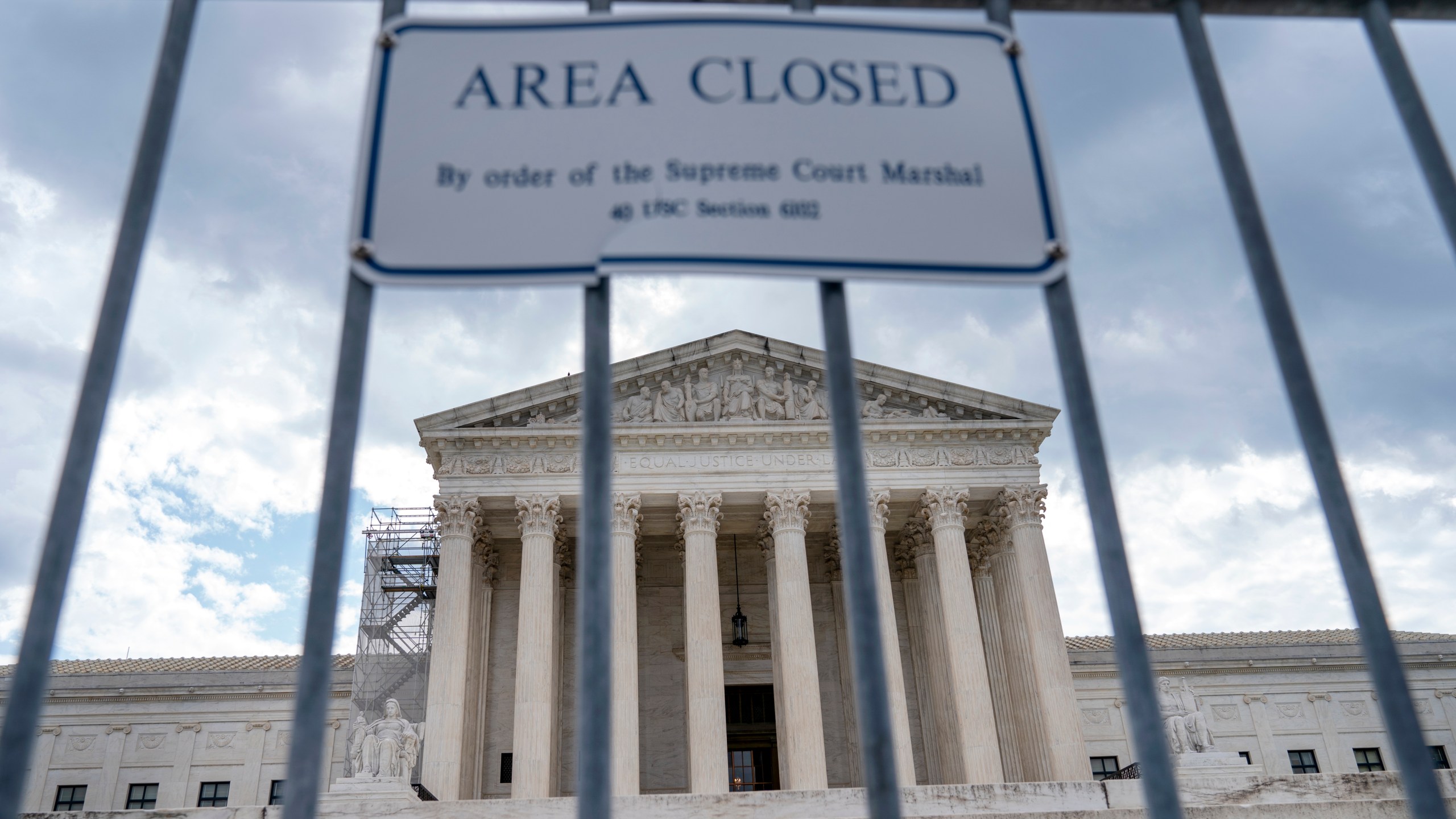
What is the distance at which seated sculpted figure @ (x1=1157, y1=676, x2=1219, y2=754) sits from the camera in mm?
24234

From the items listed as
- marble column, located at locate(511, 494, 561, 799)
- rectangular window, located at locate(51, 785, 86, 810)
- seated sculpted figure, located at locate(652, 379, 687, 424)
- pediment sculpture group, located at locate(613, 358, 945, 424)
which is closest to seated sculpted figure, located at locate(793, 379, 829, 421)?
pediment sculpture group, located at locate(613, 358, 945, 424)

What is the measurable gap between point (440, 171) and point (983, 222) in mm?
2262

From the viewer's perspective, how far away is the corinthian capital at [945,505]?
32.4 meters

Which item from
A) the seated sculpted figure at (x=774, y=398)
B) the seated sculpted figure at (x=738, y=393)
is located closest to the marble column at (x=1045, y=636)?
the seated sculpted figure at (x=774, y=398)

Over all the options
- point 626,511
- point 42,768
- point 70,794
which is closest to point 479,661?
point 626,511

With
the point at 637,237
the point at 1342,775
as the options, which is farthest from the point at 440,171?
the point at 1342,775

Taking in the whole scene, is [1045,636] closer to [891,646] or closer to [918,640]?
[891,646]

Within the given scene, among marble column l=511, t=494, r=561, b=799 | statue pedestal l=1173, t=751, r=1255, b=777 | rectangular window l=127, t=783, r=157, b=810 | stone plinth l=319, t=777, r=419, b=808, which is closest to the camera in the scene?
statue pedestal l=1173, t=751, r=1255, b=777

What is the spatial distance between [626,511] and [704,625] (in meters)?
4.17

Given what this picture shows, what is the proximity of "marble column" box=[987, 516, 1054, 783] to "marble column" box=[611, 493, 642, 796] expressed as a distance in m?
11.7

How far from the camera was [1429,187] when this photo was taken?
14.6ft

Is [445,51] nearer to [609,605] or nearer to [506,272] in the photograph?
[506,272]

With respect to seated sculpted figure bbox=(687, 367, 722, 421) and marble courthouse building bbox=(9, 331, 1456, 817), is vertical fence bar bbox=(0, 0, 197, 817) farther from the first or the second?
seated sculpted figure bbox=(687, 367, 722, 421)

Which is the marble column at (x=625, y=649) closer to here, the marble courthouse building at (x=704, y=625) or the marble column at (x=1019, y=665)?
the marble courthouse building at (x=704, y=625)
